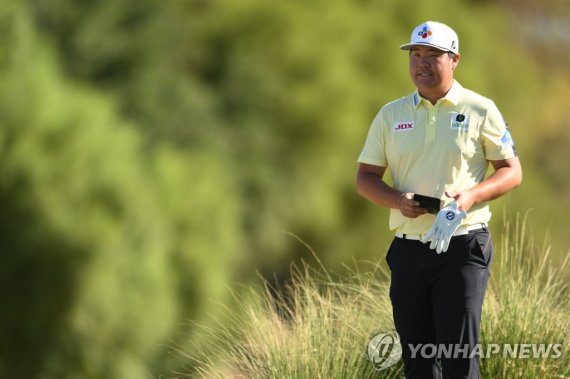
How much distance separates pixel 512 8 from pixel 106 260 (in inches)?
992

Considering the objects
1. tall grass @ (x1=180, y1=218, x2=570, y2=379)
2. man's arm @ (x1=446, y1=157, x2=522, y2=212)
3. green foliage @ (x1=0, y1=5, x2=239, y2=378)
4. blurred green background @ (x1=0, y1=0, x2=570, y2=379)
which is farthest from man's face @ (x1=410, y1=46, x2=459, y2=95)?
green foliage @ (x1=0, y1=5, x2=239, y2=378)

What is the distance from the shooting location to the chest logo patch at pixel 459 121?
455 centimetres

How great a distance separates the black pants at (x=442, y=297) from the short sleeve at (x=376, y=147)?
37cm

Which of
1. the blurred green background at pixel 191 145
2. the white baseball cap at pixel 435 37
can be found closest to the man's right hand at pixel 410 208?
the white baseball cap at pixel 435 37

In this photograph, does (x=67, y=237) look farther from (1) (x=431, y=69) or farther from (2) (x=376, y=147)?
(1) (x=431, y=69)

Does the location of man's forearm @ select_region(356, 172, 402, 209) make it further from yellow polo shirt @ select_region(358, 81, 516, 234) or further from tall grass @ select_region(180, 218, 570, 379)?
tall grass @ select_region(180, 218, 570, 379)

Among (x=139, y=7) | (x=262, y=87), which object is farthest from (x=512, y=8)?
(x=139, y=7)

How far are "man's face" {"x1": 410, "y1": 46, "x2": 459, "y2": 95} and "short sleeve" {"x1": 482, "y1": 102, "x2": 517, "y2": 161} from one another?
0.20 meters

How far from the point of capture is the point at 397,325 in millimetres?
4605

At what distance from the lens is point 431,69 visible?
4.61 meters

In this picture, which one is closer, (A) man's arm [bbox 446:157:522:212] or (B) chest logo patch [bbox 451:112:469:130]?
(A) man's arm [bbox 446:157:522:212]

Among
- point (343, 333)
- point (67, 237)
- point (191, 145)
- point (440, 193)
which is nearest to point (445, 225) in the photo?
point (440, 193)

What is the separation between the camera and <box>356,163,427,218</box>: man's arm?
441 cm

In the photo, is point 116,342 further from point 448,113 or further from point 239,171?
point 448,113
